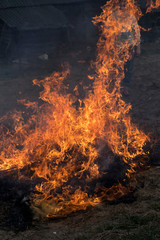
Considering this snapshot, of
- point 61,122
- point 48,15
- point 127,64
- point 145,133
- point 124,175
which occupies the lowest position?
point 124,175

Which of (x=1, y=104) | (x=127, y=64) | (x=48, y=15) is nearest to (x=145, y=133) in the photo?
(x=127, y=64)

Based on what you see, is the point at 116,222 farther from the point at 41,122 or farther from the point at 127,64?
the point at 127,64

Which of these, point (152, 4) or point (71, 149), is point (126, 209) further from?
point (152, 4)

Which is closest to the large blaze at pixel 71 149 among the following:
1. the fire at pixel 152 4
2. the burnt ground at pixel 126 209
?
the burnt ground at pixel 126 209

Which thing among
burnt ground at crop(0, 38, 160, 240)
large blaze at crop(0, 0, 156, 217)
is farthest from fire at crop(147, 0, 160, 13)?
large blaze at crop(0, 0, 156, 217)

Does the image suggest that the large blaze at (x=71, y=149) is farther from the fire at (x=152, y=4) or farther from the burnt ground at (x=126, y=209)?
the fire at (x=152, y=4)

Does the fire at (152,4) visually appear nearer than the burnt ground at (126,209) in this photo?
No

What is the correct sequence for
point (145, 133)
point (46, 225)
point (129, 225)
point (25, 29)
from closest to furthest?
point (129, 225), point (46, 225), point (145, 133), point (25, 29)

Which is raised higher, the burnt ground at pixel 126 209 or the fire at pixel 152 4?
the fire at pixel 152 4

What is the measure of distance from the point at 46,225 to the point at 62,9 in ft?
52.0

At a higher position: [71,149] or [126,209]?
[71,149]

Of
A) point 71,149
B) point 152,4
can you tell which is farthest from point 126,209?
point 152,4

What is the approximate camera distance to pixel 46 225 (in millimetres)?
3936

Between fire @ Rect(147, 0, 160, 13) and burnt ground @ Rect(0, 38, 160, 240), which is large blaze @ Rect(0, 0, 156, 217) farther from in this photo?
fire @ Rect(147, 0, 160, 13)
